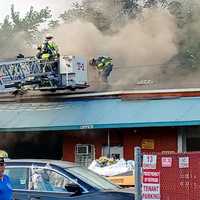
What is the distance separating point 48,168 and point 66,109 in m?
11.8

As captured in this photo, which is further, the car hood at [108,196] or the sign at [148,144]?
the sign at [148,144]

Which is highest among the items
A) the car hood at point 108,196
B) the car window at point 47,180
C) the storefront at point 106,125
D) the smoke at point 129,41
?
the smoke at point 129,41

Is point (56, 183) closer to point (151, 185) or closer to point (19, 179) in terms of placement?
point (19, 179)

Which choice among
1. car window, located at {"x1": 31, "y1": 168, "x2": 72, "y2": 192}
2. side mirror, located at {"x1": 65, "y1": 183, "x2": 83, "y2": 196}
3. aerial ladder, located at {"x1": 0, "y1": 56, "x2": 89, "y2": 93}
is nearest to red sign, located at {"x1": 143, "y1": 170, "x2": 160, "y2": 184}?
side mirror, located at {"x1": 65, "y1": 183, "x2": 83, "y2": 196}

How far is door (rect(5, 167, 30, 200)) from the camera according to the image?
36.4 ft

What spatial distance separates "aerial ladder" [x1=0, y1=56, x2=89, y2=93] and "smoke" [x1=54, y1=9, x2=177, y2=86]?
12339 mm

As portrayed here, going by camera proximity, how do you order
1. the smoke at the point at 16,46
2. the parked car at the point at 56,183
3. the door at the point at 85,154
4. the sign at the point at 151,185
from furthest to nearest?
the smoke at the point at 16,46
the door at the point at 85,154
the parked car at the point at 56,183
the sign at the point at 151,185

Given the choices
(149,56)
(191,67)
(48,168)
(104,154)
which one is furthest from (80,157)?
(191,67)

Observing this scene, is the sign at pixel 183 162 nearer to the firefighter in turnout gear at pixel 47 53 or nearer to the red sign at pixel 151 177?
the red sign at pixel 151 177

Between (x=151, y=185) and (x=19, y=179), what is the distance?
284 cm

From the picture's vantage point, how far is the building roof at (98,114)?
66.9 feet

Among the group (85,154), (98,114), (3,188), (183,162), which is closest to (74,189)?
(183,162)

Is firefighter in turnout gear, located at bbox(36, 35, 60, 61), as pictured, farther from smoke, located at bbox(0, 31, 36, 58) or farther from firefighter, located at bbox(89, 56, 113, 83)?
smoke, located at bbox(0, 31, 36, 58)

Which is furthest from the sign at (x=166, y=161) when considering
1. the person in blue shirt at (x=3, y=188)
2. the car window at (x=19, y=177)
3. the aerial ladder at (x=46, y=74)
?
the aerial ladder at (x=46, y=74)
